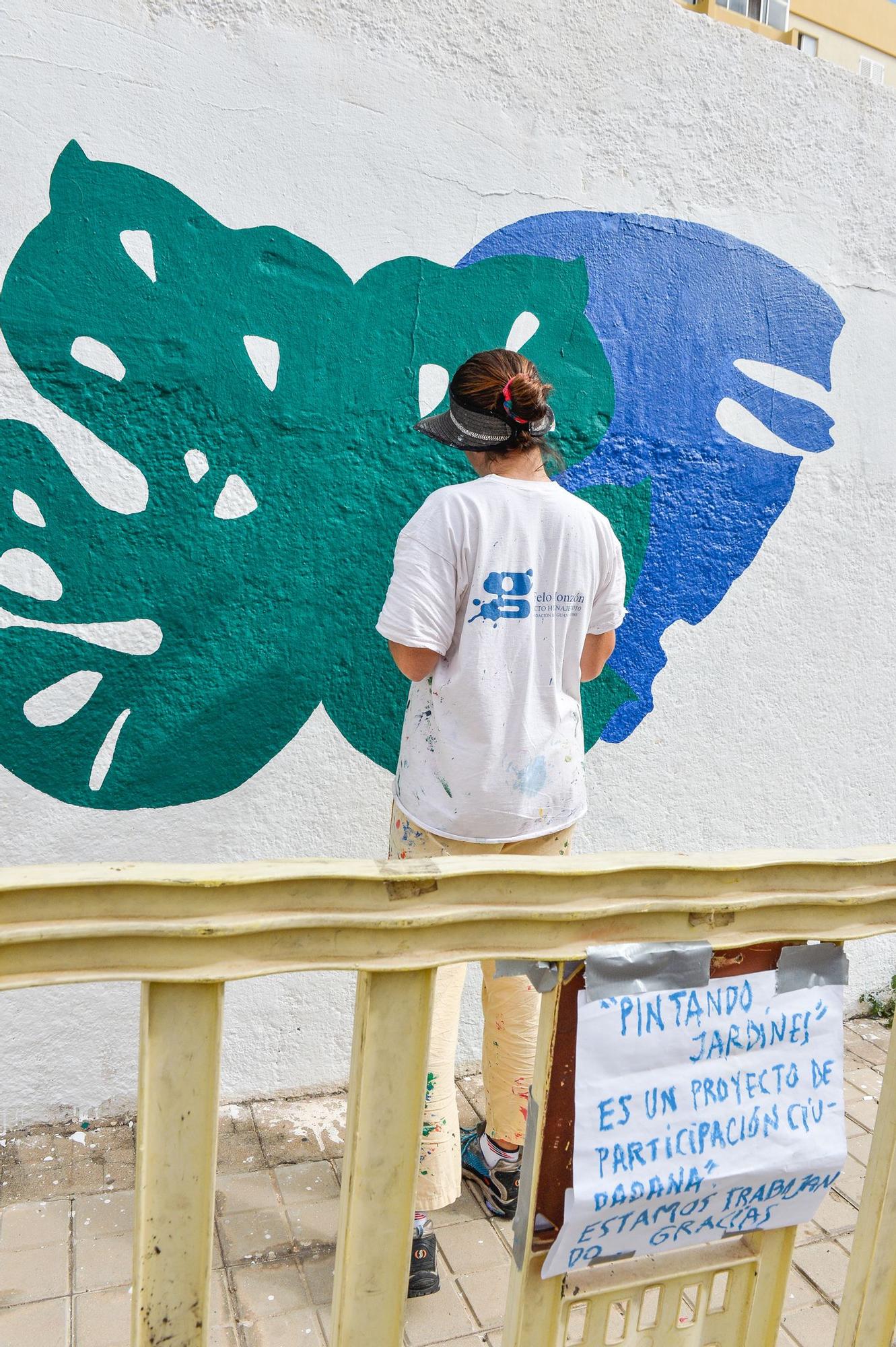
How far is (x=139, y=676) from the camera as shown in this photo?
2461mm

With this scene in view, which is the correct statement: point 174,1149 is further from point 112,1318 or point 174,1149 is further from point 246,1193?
point 246,1193

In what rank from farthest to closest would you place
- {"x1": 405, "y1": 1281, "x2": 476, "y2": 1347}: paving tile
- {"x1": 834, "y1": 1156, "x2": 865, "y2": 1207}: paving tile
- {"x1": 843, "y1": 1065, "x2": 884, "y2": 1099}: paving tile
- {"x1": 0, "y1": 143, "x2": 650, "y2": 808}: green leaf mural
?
{"x1": 843, "y1": 1065, "x2": 884, "y2": 1099}: paving tile
{"x1": 834, "y1": 1156, "x2": 865, "y2": 1207}: paving tile
{"x1": 0, "y1": 143, "x2": 650, "y2": 808}: green leaf mural
{"x1": 405, "y1": 1281, "x2": 476, "y2": 1347}: paving tile

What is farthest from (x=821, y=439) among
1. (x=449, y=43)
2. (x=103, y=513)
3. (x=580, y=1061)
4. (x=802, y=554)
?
(x=580, y=1061)

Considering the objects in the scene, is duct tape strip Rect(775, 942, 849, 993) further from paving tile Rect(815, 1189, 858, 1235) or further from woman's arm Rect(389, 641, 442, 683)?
paving tile Rect(815, 1189, 858, 1235)

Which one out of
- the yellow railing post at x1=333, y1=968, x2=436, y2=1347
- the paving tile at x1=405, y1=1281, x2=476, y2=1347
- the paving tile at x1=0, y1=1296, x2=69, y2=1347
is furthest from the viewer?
the paving tile at x1=405, y1=1281, x2=476, y2=1347

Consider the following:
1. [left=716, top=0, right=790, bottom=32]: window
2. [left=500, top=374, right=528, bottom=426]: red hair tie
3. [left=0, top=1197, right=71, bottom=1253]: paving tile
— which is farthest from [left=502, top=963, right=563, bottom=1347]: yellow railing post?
[left=716, top=0, right=790, bottom=32]: window

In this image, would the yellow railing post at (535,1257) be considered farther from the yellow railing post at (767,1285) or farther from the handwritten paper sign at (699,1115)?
the yellow railing post at (767,1285)

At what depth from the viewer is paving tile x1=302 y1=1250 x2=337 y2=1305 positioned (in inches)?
80.8

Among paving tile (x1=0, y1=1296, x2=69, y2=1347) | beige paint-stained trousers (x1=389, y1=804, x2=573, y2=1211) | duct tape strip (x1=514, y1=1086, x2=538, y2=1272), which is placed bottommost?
paving tile (x1=0, y1=1296, x2=69, y2=1347)

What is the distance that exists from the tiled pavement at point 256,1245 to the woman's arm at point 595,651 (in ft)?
4.16

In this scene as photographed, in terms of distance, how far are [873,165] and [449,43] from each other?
1465 mm

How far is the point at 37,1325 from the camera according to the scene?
6.32 feet

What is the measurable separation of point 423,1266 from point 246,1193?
49 cm

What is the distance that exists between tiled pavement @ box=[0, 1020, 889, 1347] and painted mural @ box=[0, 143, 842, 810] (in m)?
0.85
